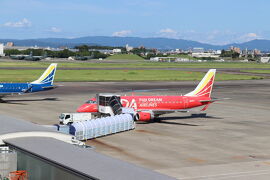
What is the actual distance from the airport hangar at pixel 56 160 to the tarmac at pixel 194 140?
13.6 metres

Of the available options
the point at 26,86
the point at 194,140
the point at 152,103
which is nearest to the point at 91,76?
the point at 26,86

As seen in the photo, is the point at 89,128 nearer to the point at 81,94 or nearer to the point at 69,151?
the point at 69,151

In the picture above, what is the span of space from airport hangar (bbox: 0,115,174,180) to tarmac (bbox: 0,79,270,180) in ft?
44.7

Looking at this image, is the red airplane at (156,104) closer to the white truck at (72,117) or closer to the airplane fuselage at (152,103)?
the airplane fuselage at (152,103)

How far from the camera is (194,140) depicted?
4944 cm

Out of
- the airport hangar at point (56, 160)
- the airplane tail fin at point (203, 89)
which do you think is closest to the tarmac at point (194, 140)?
the airplane tail fin at point (203, 89)

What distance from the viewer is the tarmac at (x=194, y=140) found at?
37.3 metres

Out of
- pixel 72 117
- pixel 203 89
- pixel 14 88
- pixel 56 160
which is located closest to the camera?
pixel 56 160

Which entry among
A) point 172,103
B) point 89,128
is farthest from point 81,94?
point 89,128

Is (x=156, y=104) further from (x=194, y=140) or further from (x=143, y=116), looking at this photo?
(x=194, y=140)

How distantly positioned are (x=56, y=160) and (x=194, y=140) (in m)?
31.3

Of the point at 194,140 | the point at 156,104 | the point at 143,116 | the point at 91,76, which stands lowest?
the point at 194,140

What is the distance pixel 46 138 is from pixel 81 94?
72.4 meters

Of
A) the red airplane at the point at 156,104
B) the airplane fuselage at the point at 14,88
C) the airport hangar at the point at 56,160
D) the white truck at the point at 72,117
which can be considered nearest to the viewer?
the airport hangar at the point at 56,160
